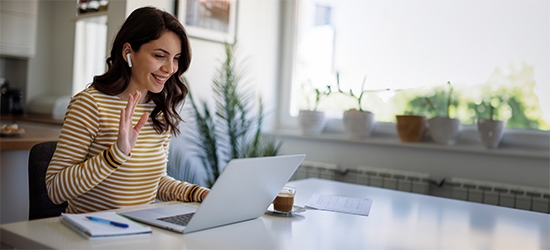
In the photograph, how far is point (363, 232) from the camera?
4.43 ft

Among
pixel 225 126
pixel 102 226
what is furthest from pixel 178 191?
pixel 225 126

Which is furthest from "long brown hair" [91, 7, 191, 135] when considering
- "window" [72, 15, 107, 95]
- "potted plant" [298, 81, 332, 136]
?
"window" [72, 15, 107, 95]

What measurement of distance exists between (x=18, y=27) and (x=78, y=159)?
348 cm

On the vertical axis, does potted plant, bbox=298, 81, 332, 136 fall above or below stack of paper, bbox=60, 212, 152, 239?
above

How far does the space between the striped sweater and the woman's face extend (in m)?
0.10

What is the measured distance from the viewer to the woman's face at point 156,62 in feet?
5.10

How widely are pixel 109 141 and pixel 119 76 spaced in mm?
199

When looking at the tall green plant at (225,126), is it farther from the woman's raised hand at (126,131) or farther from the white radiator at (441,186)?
the woman's raised hand at (126,131)

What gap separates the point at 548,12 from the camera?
2877 millimetres

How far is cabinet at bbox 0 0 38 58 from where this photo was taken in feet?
14.2

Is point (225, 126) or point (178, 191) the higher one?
point (225, 126)

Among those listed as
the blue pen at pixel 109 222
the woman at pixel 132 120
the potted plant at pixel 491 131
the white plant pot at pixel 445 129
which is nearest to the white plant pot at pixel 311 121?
the white plant pot at pixel 445 129

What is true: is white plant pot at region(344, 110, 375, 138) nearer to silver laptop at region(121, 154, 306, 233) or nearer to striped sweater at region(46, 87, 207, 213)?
striped sweater at region(46, 87, 207, 213)

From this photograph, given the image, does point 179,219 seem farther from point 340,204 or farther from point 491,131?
point 491,131
